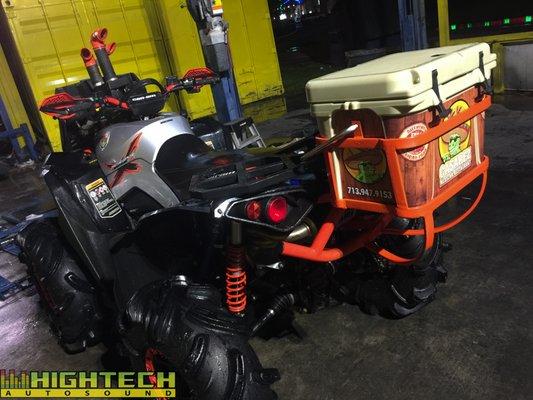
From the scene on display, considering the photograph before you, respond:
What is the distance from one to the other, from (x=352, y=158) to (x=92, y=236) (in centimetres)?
157

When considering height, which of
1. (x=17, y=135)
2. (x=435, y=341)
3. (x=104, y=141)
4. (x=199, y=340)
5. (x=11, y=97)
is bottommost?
(x=435, y=341)

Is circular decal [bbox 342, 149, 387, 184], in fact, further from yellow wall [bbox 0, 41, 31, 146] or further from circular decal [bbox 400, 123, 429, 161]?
yellow wall [bbox 0, 41, 31, 146]

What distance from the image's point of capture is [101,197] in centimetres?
249

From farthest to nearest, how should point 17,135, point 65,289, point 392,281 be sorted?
point 17,135
point 65,289
point 392,281

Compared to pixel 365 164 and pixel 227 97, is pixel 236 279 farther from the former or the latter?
Result: pixel 227 97

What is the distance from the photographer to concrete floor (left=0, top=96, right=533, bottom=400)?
2.07 m

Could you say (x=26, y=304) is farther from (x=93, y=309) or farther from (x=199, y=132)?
(x=199, y=132)

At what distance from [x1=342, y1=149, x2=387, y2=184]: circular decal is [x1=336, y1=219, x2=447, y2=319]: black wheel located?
64cm

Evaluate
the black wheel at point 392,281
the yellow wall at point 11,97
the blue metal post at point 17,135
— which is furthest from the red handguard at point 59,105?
the yellow wall at point 11,97

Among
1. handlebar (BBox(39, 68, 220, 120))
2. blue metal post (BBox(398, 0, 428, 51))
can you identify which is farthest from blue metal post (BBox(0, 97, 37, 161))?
blue metal post (BBox(398, 0, 428, 51))

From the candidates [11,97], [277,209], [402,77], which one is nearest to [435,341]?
[277,209]

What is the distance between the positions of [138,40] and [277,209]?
832 cm

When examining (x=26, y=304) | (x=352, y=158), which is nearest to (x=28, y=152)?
(x=26, y=304)

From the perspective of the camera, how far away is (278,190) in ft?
5.67
